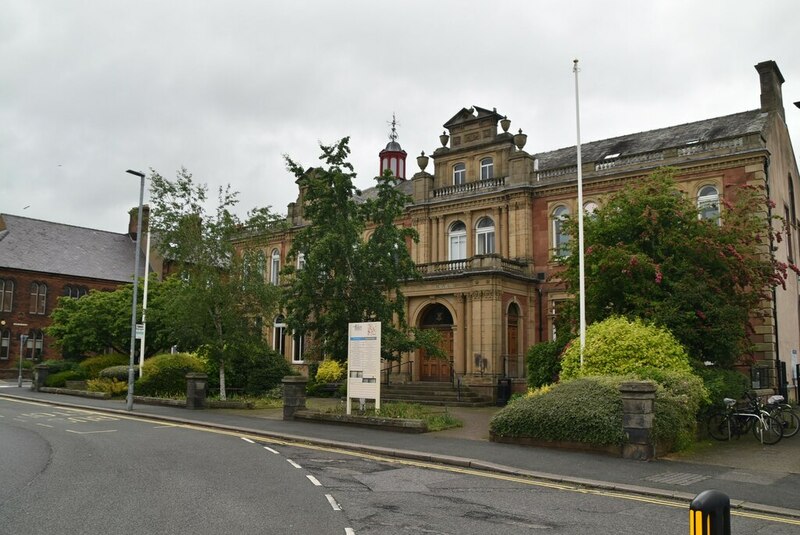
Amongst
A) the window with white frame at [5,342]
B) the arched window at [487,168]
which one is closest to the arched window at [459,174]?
the arched window at [487,168]

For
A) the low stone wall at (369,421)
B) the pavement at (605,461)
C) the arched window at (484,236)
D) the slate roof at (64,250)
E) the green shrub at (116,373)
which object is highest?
the slate roof at (64,250)

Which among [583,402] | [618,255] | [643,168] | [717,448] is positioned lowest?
[717,448]

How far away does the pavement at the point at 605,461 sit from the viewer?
34.7 ft

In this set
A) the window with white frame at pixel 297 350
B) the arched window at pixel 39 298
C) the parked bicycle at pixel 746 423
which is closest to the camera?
the parked bicycle at pixel 746 423

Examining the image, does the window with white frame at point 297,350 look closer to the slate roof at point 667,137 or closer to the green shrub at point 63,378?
the green shrub at point 63,378

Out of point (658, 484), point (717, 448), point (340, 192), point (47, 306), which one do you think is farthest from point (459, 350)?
point (47, 306)

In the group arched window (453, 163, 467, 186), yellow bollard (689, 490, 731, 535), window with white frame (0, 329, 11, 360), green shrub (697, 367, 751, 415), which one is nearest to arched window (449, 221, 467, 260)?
arched window (453, 163, 467, 186)

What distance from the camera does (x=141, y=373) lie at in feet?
102

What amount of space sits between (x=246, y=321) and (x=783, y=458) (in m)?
19.5

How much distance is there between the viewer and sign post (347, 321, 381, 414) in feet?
64.2

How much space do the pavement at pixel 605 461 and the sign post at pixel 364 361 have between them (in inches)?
45.9

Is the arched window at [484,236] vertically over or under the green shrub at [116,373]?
over

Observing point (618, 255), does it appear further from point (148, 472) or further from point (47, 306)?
point (47, 306)

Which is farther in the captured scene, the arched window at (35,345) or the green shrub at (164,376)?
the arched window at (35,345)
